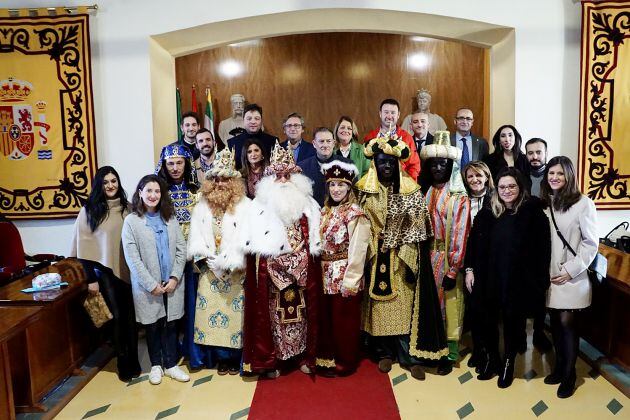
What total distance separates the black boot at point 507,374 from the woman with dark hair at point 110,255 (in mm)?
2607

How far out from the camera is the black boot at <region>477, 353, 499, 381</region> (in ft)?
12.4

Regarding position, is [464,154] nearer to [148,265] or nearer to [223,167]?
[223,167]

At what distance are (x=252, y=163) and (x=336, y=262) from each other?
1.03 meters

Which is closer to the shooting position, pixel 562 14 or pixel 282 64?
pixel 562 14

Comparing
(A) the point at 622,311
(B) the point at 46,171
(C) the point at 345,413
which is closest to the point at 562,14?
(A) the point at 622,311

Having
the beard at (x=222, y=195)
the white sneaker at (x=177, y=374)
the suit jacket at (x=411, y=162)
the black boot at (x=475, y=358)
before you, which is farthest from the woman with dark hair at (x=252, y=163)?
the black boot at (x=475, y=358)

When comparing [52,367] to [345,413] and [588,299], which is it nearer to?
[345,413]

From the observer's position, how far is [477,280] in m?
3.62

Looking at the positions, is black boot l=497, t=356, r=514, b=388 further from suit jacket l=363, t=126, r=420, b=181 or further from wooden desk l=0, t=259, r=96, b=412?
wooden desk l=0, t=259, r=96, b=412

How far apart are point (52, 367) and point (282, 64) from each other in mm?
5567

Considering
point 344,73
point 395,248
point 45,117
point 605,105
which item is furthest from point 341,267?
point 344,73

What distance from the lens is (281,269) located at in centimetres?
370

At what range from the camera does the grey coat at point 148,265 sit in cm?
368

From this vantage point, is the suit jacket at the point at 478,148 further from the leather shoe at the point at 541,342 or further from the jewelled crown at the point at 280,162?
the jewelled crown at the point at 280,162
